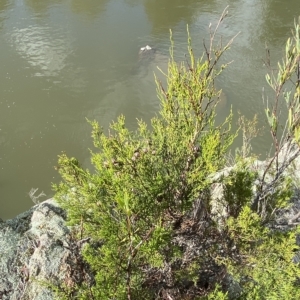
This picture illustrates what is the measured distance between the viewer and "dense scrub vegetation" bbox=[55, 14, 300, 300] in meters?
2.06

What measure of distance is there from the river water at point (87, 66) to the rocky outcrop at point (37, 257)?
352cm

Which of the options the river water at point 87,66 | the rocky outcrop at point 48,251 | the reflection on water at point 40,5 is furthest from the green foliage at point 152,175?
the reflection on water at point 40,5

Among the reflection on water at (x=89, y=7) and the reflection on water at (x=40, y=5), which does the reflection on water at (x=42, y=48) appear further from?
the reflection on water at (x=89, y=7)

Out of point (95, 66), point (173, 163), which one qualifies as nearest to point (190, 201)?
point (173, 163)

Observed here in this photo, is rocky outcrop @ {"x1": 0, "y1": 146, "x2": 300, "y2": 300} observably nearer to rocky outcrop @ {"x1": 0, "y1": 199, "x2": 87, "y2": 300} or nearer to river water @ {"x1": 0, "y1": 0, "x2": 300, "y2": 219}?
rocky outcrop @ {"x1": 0, "y1": 199, "x2": 87, "y2": 300}

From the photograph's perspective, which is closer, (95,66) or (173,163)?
(173,163)

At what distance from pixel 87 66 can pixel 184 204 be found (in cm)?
745

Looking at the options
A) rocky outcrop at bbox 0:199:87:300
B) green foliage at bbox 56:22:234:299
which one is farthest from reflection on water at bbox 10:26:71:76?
green foliage at bbox 56:22:234:299

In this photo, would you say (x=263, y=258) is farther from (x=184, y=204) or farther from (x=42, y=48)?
(x=42, y=48)

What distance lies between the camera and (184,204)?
2344 millimetres

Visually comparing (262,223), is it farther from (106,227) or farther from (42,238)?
Result: (42,238)

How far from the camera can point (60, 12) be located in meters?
11.5

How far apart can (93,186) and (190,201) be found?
2.10 ft

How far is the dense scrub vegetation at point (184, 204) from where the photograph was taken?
2.06 metres
